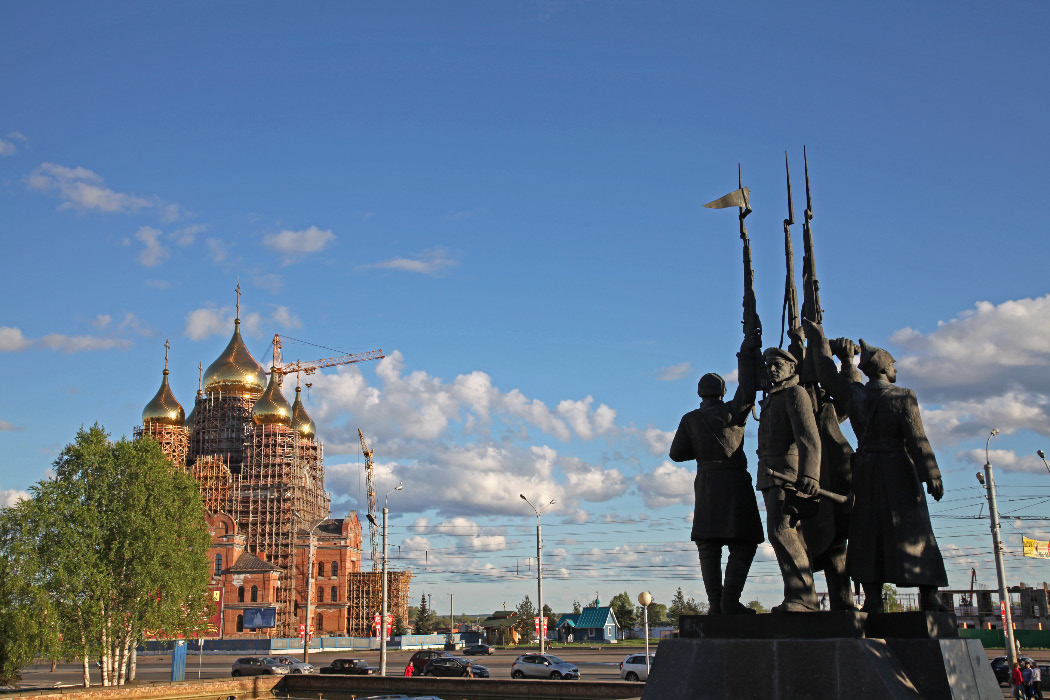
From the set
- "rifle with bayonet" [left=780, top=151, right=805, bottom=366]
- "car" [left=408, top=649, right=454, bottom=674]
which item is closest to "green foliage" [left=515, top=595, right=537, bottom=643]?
"car" [left=408, top=649, right=454, bottom=674]

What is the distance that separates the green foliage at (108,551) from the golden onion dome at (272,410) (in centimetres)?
4285

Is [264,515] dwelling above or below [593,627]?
above

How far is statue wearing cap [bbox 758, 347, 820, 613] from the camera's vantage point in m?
8.59

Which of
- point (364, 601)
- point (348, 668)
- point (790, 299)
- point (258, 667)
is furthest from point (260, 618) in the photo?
point (790, 299)

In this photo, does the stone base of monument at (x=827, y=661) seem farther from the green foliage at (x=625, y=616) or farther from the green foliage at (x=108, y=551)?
the green foliage at (x=625, y=616)

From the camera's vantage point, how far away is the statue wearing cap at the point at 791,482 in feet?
28.2

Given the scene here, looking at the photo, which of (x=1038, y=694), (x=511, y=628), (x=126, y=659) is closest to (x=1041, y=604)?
(x=511, y=628)

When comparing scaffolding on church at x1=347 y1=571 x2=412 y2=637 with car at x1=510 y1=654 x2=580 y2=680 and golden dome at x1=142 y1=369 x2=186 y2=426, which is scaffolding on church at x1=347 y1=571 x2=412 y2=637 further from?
car at x1=510 y1=654 x2=580 y2=680

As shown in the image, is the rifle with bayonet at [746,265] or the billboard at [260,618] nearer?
the rifle with bayonet at [746,265]

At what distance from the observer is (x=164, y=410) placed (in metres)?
77.1

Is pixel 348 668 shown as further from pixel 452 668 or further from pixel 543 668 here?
pixel 543 668

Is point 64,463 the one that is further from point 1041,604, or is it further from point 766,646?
point 1041,604

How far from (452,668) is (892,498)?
25816mm

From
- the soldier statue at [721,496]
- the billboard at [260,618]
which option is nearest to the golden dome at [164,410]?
the billboard at [260,618]
